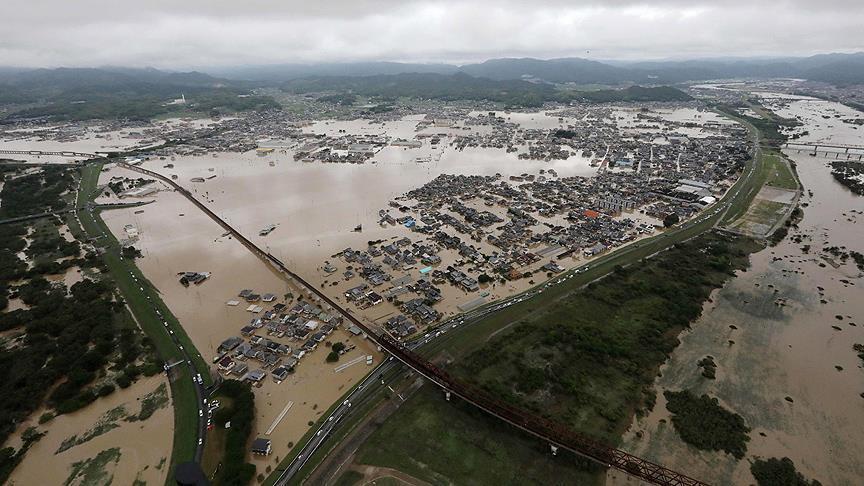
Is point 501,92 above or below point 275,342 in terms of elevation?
above

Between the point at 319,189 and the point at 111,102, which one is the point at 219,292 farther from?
the point at 111,102

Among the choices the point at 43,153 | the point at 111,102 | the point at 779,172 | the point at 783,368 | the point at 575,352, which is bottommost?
the point at 783,368

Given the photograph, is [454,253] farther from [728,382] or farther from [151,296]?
[151,296]

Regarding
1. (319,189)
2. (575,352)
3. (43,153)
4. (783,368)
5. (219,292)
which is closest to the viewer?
(783,368)

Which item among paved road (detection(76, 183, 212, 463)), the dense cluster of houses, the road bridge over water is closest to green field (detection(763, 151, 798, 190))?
the road bridge over water

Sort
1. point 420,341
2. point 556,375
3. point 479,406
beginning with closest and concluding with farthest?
point 479,406
point 556,375
point 420,341

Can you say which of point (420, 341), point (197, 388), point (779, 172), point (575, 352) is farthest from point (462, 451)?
point (779, 172)

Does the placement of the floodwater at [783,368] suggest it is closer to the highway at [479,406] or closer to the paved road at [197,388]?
the highway at [479,406]
